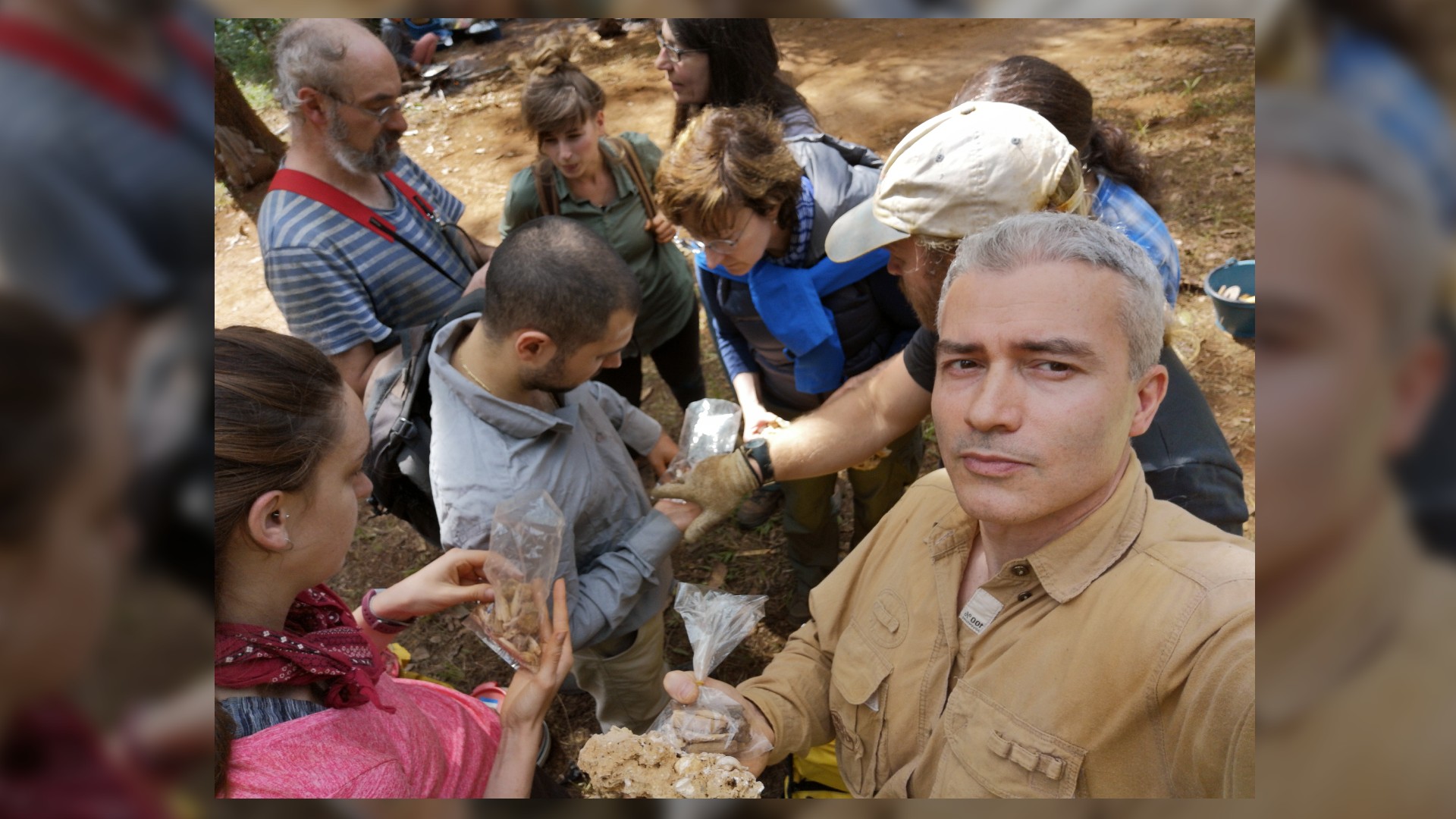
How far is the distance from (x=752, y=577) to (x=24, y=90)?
3.60m

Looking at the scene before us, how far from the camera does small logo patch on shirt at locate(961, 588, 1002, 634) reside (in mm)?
1641

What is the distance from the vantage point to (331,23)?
2.98 meters

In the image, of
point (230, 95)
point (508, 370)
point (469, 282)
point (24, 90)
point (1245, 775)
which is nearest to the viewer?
point (24, 90)

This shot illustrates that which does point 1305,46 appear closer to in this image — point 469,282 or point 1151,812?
point 1151,812

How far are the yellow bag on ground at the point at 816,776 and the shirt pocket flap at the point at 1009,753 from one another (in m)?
0.75

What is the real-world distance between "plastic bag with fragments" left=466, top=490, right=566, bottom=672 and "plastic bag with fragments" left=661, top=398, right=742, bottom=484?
597 mm

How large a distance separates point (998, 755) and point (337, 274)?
2.59 meters

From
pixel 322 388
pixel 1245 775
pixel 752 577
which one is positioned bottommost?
pixel 752 577

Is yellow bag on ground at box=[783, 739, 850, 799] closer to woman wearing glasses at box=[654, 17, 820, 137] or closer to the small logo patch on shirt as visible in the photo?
the small logo patch on shirt

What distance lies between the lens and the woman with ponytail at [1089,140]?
2.41 m

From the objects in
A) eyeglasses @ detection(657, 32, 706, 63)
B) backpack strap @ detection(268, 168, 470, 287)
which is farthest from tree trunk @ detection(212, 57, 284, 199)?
eyeglasses @ detection(657, 32, 706, 63)

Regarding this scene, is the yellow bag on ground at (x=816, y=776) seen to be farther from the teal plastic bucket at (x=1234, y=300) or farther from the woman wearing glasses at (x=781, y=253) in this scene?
the teal plastic bucket at (x=1234, y=300)

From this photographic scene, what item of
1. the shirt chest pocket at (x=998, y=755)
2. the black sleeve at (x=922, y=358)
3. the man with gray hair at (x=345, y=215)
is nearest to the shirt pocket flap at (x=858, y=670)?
the shirt chest pocket at (x=998, y=755)

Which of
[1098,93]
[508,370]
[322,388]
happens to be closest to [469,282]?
[508,370]
